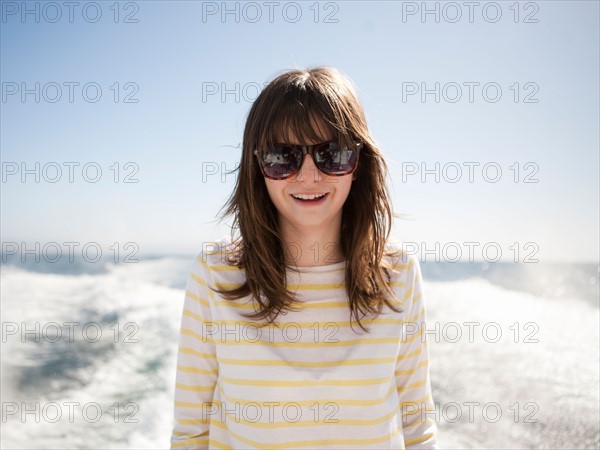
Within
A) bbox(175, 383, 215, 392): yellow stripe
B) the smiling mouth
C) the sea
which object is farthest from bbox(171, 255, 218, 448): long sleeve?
the sea

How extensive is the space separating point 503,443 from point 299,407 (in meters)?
3.37

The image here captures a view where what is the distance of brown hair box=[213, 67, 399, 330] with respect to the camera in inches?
62.9

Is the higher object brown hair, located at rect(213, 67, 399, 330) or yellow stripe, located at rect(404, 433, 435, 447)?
brown hair, located at rect(213, 67, 399, 330)

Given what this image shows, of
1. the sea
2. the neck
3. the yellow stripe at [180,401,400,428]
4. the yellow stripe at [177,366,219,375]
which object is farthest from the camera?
the sea

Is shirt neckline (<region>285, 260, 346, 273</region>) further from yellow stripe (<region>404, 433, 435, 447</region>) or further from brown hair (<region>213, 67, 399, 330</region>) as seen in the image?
yellow stripe (<region>404, 433, 435, 447</region>)

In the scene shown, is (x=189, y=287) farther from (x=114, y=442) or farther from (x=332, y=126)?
(x=114, y=442)

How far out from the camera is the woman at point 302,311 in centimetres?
156

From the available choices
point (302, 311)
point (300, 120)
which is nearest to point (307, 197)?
point (300, 120)

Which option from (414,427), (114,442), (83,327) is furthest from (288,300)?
(83,327)

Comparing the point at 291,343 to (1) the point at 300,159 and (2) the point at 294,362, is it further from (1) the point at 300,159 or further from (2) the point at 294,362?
(1) the point at 300,159

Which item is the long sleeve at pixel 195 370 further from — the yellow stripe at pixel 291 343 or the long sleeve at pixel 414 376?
the long sleeve at pixel 414 376

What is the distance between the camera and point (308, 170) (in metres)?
1.61

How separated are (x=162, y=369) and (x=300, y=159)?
6379 mm

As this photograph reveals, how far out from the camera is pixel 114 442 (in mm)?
4590
